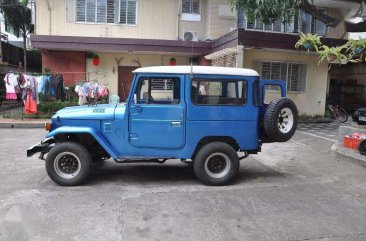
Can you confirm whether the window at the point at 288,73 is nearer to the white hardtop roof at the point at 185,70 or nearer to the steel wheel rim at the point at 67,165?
the white hardtop roof at the point at 185,70

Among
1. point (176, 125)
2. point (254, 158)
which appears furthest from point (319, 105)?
point (176, 125)

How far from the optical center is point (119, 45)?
16500mm

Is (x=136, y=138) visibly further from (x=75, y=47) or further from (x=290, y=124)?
(x=75, y=47)

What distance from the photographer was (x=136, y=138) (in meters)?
6.36

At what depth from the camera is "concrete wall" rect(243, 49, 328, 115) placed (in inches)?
631

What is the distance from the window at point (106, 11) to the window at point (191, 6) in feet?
7.90

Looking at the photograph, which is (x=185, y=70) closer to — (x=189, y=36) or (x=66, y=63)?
(x=189, y=36)

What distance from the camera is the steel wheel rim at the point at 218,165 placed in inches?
255

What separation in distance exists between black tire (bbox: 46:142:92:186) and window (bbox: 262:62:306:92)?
11416 millimetres

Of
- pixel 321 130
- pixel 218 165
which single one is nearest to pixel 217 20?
pixel 321 130

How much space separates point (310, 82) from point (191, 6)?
6822 mm

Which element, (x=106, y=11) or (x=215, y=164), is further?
(x=106, y=11)

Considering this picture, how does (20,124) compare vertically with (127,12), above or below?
below

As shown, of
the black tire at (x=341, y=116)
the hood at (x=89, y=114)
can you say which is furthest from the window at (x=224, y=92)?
→ the black tire at (x=341, y=116)
